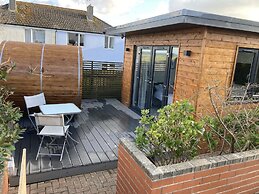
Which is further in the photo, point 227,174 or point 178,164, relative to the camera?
point 227,174

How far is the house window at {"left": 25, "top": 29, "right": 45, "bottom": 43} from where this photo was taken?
53.6 ft

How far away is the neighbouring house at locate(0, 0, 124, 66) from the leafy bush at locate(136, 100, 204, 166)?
13447 millimetres

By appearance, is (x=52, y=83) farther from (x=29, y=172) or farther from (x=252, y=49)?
(x=252, y=49)

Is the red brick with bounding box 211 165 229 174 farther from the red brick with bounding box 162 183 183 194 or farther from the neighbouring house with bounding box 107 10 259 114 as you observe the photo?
the neighbouring house with bounding box 107 10 259 114

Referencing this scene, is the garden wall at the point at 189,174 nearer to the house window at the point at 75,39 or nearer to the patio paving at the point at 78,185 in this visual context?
the patio paving at the point at 78,185

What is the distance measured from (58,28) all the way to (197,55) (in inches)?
574

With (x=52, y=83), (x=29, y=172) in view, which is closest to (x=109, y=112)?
(x=52, y=83)

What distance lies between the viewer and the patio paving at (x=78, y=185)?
10.2 ft

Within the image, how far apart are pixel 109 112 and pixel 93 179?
365 cm

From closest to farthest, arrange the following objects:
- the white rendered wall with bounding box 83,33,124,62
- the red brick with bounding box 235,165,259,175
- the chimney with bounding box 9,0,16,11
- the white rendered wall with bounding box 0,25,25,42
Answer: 1. the red brick with bounding box 235,165,259,175
2. the white rendered wall with bounding box 0,25,25,42
3. the chimney with bounding box 9,0,16,11
4. the white rendered wall with bounding box 83,33,124,62

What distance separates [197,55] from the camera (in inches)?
176

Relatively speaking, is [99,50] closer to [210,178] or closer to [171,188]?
[210,178]

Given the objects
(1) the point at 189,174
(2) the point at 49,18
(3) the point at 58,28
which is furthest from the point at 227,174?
(2) the point at 49,18

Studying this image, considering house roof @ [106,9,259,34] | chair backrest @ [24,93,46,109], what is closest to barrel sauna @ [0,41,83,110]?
chair backrest @ [24,93,46,109]
